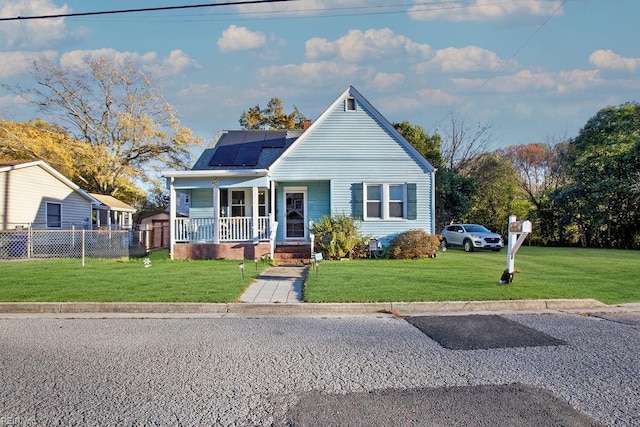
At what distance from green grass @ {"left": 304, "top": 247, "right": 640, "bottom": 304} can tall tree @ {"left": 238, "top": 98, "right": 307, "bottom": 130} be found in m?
32.0

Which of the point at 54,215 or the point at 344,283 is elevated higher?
the point at 54,215

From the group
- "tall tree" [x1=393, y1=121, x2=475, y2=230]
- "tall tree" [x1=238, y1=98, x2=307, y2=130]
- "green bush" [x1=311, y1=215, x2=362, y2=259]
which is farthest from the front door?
"tall tree" [x1=238, y1=98, x2=307, y2=130]

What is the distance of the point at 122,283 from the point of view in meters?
9.38

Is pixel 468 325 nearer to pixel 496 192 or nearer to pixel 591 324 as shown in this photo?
pixel 591 324

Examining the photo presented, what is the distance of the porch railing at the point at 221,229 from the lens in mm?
15648

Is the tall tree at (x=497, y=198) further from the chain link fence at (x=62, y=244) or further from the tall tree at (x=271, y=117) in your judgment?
the chain link fence at (x=62, y=244)

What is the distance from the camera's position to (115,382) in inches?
157

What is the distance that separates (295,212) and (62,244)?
966 centimetres

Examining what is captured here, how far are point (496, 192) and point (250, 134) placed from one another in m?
21.2

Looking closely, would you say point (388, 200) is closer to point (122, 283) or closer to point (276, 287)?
point (276, 287)

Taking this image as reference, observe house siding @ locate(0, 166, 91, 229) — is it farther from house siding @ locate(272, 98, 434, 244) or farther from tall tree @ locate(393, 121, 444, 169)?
tall tree @ locate(393, 121, 444, 169)

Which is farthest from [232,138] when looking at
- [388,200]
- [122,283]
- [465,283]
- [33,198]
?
[465,283]

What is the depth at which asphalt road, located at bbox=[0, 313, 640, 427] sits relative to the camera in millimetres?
3326

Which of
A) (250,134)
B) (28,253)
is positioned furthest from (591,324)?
(28,253)
